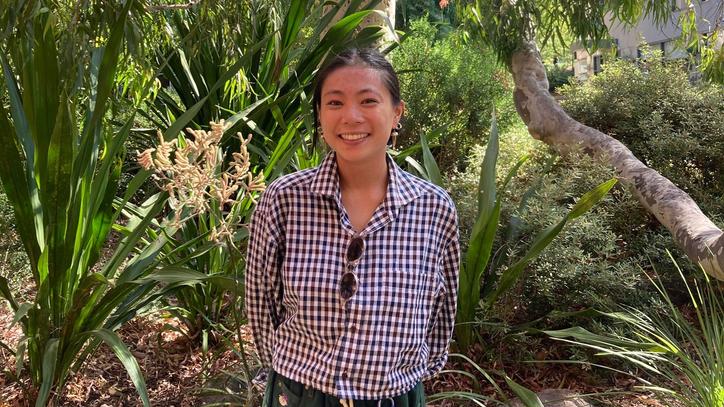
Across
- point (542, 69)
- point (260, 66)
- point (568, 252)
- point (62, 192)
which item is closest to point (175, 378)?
point (62, 192)

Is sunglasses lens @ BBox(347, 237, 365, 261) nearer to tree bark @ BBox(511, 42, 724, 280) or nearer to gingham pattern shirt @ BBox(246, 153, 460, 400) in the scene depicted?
gingham pattern shirt @ BBox(246, 153, 460, 400)

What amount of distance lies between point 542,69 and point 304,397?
15.7ft

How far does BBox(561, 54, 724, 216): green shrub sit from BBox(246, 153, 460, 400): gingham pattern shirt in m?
3.43

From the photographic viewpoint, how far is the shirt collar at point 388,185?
1347 mm

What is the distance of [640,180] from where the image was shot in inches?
150

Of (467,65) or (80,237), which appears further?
(467,65)

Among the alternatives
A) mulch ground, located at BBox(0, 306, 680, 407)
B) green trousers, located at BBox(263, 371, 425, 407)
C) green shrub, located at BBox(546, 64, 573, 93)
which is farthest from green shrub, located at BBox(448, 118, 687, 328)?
green shrub, located at BBox(546, 64, 573, 93)

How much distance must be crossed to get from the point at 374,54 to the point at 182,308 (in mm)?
2055

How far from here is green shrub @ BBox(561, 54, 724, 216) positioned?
4629 millimetres

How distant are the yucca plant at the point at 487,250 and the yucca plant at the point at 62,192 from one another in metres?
1.25

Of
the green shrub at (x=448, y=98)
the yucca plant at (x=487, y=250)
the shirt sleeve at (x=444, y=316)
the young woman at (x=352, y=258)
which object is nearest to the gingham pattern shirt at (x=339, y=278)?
the young woman at (x=352, y=258)

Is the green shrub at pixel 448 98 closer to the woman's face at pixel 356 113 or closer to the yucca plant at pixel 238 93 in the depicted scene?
the yucca plant at pixel 238 93

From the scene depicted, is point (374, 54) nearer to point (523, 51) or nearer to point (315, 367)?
point (315, 367)

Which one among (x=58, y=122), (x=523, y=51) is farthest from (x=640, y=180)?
(x=58, y=122)
